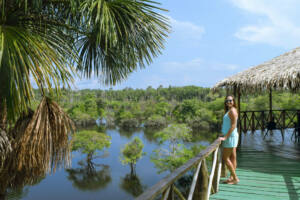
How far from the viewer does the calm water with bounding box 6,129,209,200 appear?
18047 millimetres

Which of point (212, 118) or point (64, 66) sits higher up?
point (64, 66)

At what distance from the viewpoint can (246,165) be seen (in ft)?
13.2

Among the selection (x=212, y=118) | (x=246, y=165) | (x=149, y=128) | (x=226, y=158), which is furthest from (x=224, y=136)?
(x=149, y=128)

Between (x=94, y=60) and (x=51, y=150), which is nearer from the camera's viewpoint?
(x=51, y=150)

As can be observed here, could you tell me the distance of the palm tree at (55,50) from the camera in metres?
2.08

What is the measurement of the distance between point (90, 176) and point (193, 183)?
21158mm

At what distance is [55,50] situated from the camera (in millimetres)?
2541

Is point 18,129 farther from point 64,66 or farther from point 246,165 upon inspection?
point 246,165

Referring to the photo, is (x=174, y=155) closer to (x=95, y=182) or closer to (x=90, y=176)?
(x=95, y=182)

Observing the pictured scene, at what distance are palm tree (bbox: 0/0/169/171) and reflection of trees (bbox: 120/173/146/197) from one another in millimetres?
16440

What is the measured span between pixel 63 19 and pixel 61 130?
5.12 feet

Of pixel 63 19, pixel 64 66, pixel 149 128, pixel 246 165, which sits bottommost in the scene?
pixel 149 128

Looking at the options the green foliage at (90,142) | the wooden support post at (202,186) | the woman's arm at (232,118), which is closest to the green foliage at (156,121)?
the green foliage at (90,142)

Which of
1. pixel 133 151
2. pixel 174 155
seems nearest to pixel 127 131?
pixel 133 151
